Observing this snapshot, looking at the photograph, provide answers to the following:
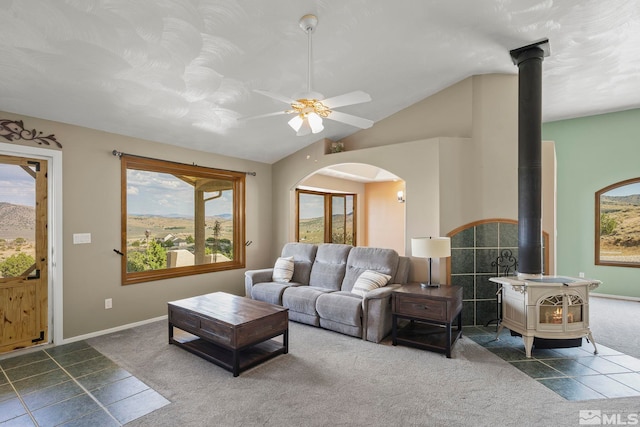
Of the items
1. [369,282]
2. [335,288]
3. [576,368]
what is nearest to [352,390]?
[369,282]

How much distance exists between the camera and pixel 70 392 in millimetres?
2631

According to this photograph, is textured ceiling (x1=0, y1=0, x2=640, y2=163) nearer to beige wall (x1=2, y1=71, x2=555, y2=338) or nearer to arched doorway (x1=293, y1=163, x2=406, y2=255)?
beige wall (x1=2, y1=71, x2=555, y2=338)

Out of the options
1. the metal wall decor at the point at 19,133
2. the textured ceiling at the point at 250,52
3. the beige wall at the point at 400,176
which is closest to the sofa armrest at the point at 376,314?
the beige wall at the point at 400,176

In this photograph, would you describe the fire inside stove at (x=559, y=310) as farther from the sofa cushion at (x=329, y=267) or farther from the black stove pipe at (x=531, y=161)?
the sofa cushion at (x=329, y=267)

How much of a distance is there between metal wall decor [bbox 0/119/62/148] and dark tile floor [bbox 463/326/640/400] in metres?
5.40

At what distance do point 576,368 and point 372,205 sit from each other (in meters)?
5.64

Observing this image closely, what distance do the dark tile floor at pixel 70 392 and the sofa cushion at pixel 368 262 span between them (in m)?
2.65

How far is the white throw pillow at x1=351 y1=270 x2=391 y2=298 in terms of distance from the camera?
396 centimetres

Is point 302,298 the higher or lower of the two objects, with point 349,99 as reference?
lower

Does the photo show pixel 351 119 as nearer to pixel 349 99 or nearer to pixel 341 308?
pixel 349 99

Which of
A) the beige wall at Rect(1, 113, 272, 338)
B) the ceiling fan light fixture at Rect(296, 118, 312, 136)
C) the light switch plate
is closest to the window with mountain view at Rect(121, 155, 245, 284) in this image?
the beige wall at Rect(1, 113, 272, 338)

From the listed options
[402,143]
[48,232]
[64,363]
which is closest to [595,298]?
[402,143]

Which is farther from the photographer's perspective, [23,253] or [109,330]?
[109,330]

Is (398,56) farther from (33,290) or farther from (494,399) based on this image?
(33,290)
